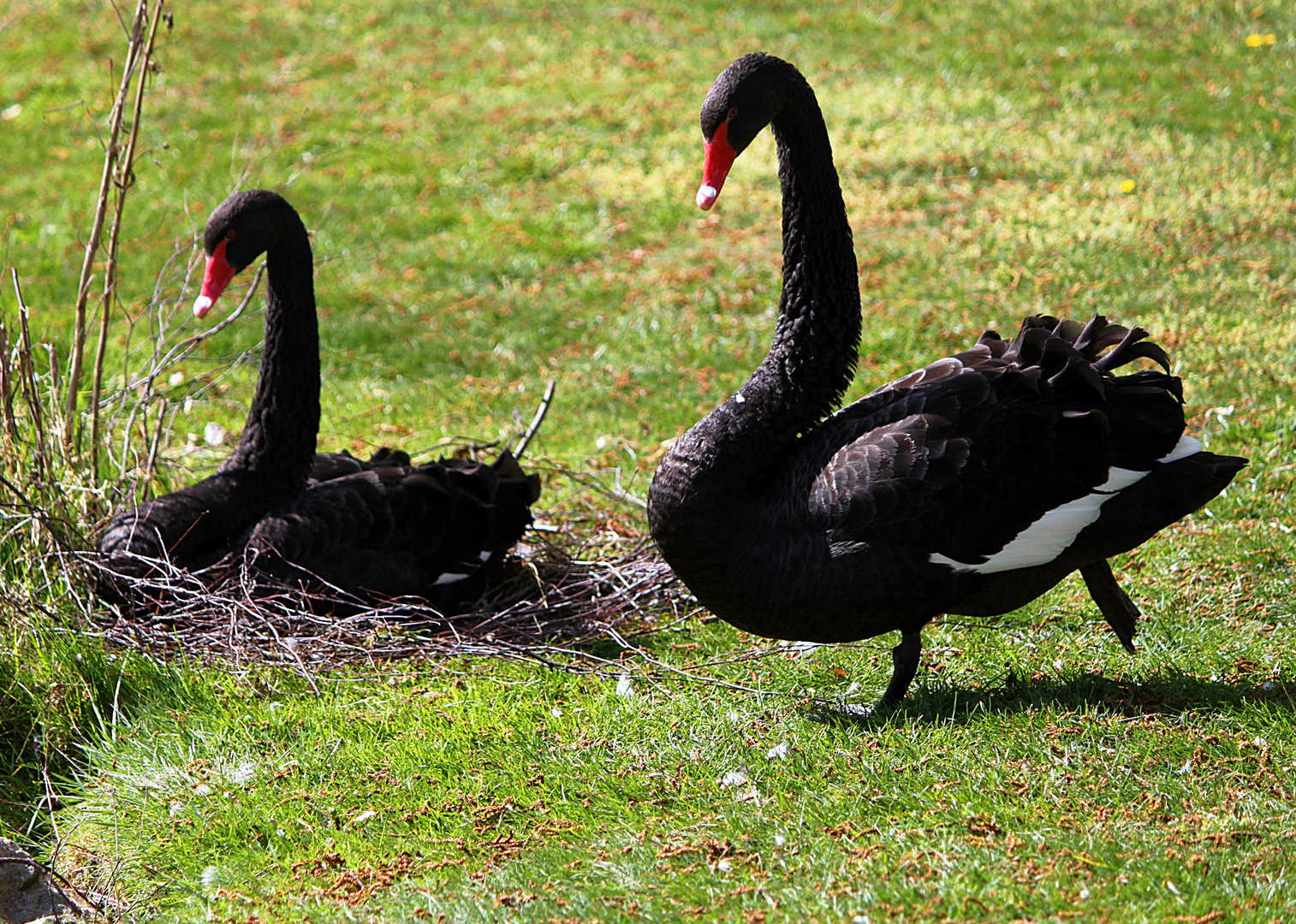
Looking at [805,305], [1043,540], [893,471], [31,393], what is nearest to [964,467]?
[893,471]

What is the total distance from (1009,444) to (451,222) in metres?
6.84

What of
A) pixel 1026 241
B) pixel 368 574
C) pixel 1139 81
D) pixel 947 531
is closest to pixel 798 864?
pixel 947 531

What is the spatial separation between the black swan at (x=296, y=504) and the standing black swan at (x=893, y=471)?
1.31m

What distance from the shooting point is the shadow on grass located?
377cm

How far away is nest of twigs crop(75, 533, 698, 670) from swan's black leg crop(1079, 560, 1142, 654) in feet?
5.04

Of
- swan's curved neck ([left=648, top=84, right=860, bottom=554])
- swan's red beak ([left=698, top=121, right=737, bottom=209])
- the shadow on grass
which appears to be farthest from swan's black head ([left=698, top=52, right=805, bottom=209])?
the shadow on grass

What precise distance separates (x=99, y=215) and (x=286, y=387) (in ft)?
3.09

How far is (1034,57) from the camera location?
11594mm

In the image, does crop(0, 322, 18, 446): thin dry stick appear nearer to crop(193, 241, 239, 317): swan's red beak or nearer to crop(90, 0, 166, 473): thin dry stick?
crop(90, 0, 166, 473): thin dry stick

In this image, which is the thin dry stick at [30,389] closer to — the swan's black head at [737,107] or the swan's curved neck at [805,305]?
the swan's curved neck at [805,305]

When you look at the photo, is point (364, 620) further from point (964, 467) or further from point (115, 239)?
point (964, 467)

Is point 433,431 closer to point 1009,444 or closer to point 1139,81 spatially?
point 1009,444

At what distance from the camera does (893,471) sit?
369 centimetres

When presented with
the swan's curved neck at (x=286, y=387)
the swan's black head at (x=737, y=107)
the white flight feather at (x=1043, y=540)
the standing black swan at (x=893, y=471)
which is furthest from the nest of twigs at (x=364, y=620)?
the swan's black head at (x=737, y=107)
